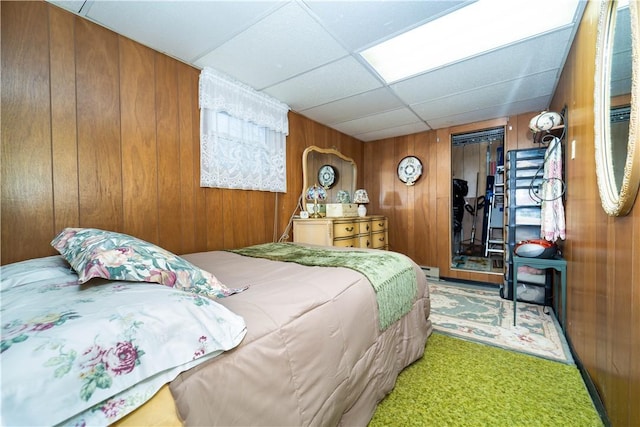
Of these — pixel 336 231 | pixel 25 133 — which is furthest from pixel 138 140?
pixel 336 231

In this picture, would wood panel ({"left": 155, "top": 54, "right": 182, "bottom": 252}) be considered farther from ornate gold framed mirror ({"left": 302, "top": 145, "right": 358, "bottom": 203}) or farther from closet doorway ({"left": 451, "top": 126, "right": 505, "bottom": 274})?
closet doorway ({"left": 451, "top": 126, "right": 505, "bottom": 274})

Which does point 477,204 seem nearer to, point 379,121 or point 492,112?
point 492,112

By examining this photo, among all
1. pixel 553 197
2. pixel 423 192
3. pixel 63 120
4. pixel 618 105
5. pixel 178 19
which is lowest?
pixel 553 197

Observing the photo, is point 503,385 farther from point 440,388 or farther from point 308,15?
point 308,15

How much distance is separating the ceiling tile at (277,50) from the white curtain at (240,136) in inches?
6.6

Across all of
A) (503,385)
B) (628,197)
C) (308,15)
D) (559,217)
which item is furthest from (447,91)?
(503,385)

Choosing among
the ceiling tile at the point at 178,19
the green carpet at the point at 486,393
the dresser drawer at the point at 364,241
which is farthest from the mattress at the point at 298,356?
the dresser drawer at the point at 364,241

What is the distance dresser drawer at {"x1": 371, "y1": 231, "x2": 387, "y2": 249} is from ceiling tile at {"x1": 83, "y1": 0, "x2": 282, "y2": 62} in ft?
8.91

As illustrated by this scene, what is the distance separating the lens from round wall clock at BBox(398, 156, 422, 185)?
13.0 feet

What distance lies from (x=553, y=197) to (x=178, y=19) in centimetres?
308

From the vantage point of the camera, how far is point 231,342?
681mm

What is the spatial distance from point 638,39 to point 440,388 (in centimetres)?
168

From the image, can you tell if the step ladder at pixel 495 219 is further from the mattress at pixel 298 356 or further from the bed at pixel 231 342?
the bed at pixel 231 342

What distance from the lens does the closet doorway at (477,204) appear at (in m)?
4.25
